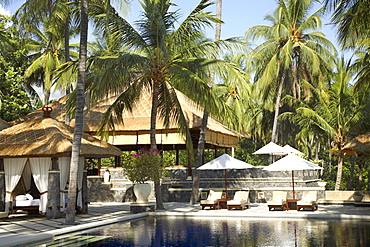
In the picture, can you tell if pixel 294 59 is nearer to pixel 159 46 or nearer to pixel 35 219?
pixel 159 46

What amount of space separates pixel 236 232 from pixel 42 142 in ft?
24.0

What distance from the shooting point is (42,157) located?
590 inches

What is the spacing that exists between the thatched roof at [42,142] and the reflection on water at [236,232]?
3.07 m

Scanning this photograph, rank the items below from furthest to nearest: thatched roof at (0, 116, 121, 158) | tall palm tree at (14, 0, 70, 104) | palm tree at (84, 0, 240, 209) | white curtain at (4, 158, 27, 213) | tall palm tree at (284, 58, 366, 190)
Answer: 1. tall palm tree at (284, 58, 366, 190)
2. tall palm tree at (14, 0, 70, 104)
3. palm tree at (84, 0, 240, 209)
4. white curtain at (4, 158, 27, 213)
5. thatched roof at (0, 116, 121, 158)

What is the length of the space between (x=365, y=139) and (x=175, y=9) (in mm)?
9008

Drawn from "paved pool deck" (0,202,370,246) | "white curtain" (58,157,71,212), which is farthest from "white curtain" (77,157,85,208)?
"white curtain" (58,157,71,212)

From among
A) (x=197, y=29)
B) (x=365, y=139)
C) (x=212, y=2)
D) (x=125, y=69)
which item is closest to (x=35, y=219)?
(x=125, y=69)

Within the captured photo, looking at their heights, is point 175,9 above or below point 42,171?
above

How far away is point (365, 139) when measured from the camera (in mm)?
16734

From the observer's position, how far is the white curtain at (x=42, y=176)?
1495 cm

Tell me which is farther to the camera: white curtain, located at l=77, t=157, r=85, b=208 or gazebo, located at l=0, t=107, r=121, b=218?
white curtain, located at l=77, t=157, r=85, b=208

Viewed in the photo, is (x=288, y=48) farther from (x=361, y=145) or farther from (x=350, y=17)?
(x=350, y=17)

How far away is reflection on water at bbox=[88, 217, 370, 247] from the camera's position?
9.96 m

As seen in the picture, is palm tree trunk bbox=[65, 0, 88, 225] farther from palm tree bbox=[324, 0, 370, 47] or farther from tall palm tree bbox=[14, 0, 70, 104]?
palm tree bbox=[324, 0, 370, 47]
